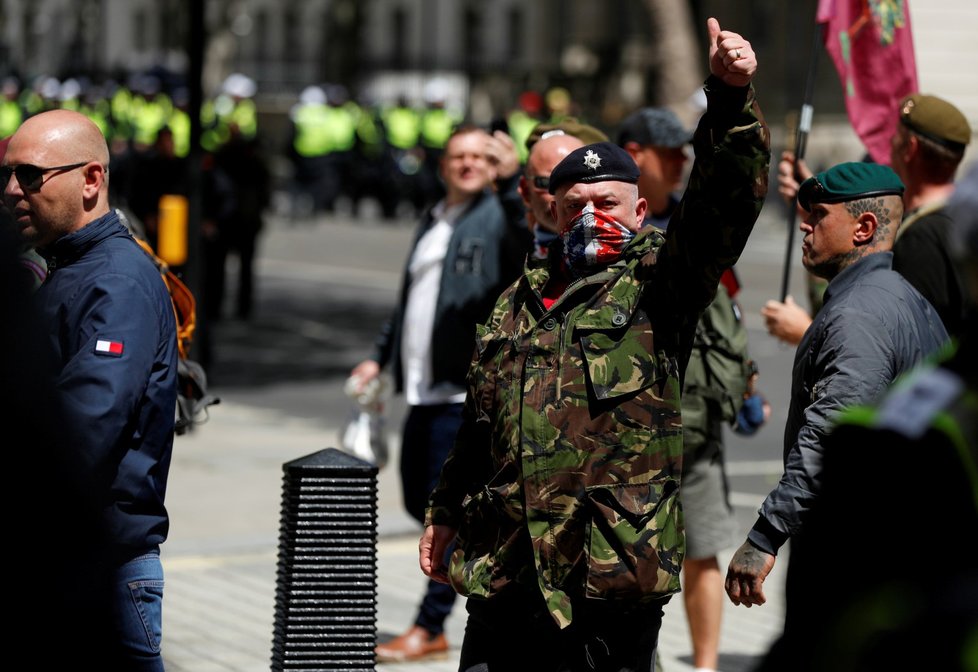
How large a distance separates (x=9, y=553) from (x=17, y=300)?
0.43 metres

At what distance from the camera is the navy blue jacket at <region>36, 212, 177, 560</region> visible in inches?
158

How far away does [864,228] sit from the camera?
471cm

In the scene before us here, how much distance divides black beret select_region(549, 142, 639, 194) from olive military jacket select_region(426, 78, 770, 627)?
0.61 ft

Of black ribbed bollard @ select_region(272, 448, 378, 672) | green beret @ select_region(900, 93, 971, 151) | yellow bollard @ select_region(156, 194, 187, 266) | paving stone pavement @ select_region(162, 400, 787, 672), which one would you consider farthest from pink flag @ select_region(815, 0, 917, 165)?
yellow bollard @ select_region(156, 194, 187, 266)

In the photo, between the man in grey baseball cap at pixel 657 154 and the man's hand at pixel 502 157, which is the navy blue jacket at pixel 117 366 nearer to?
the man in grey baseball cap at pixel 657 154

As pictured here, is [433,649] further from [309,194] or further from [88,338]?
[309,194]

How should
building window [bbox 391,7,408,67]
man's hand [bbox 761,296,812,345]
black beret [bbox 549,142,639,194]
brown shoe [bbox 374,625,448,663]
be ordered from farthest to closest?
building window [bbox 391,7,408,67] → brown shoe [bbox 374,625,448,663] → man's hand [bbox 761,296,812,345] → black beret [bbox 549,142,639,194]

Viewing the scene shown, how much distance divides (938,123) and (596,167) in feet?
5.89

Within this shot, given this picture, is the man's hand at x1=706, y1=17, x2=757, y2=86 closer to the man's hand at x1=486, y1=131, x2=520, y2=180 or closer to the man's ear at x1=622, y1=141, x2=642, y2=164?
the man's ear at x1=622, y1=141, x2=642, y2=164

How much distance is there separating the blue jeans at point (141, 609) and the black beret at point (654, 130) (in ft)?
8.48

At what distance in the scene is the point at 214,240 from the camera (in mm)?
17969

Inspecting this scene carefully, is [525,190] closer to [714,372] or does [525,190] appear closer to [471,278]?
[471,278]

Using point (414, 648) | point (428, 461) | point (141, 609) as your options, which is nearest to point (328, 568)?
point (428, 461)

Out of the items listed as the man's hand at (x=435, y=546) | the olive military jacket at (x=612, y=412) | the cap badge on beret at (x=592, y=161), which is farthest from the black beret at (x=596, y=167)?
the man's hand at (x=435, y=546)
